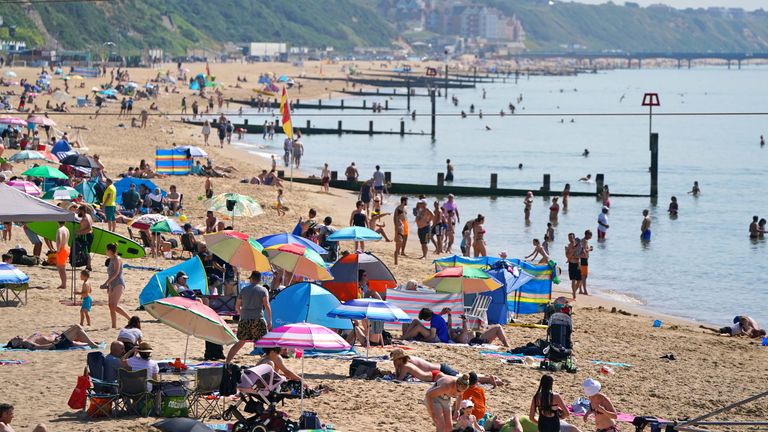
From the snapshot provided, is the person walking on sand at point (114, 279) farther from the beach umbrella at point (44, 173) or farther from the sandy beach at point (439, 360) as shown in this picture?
the beach umbrella at point (44, 173)

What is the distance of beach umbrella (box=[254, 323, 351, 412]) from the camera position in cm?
1126

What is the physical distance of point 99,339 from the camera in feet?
45.1

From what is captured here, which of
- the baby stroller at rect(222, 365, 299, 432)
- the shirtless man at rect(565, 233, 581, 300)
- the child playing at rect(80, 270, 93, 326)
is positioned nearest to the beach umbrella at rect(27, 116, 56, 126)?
the shirtless man at rect(565, 233, 581, 300)

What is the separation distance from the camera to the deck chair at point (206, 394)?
11016mm

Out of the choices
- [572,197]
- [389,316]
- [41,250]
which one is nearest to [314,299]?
[389,316]

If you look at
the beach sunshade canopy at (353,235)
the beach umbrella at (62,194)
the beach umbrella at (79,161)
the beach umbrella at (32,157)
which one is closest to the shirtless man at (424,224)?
the beach sunshade canopy at (353,235)

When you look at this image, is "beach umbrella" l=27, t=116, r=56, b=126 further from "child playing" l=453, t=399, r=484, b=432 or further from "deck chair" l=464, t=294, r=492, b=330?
"child playing" l=453, t=399, r=484, b=432

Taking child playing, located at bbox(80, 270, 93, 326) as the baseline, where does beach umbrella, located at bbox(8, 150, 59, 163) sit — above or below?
above

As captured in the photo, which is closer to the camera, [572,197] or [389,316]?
[389,316]

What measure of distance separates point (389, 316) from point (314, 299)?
42.7 inches

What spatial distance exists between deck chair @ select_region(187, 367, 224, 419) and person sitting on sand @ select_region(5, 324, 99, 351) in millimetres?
2642

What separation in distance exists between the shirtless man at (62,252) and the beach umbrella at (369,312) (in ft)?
15.8

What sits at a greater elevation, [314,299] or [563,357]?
[314,299]

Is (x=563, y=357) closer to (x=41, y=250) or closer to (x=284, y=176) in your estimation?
(x=41, y=250)
